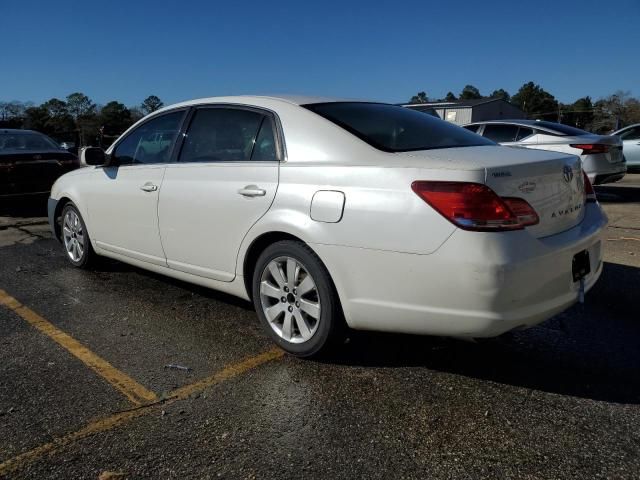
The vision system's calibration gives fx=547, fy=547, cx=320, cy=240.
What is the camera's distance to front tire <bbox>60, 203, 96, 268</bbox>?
5.14m

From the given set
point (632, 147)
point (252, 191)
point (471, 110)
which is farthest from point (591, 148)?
point (471, 110)

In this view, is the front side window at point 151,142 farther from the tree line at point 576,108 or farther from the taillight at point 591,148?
the tree line at point 576,108

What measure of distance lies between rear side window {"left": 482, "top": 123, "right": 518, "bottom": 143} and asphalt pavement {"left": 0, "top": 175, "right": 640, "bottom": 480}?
21.9 feet

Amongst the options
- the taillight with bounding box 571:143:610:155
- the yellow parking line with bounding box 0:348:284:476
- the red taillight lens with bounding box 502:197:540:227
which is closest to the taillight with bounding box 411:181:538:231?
the red taillight lens with bounding box 502:197:540:227

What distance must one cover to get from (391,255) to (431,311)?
0.34 m

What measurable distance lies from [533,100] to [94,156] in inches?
3377

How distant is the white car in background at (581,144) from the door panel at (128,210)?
6608 mm

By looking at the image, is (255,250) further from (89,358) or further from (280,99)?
(89,358)

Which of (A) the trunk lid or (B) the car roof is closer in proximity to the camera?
(A) the trunk lid

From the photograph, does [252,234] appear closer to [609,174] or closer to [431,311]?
[431,311]

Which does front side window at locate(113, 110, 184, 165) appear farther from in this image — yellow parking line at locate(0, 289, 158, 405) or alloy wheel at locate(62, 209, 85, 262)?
yellow parking line at locate(0, 289, 158, 405)

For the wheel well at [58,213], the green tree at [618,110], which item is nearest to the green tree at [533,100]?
the green tree at [618,110]

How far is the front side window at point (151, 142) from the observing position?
166 inches

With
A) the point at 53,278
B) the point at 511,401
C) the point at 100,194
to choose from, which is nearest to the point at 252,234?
the point at 511,401
